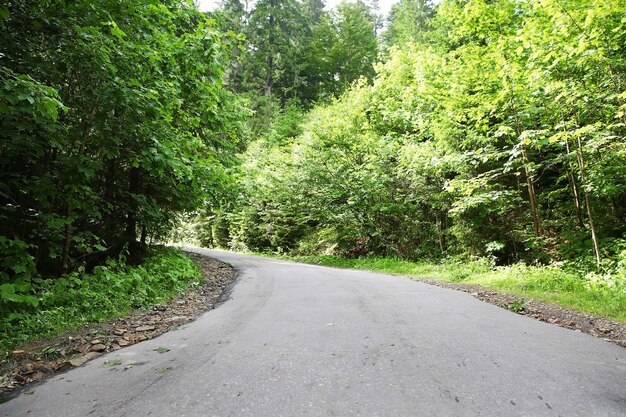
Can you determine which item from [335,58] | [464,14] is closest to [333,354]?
[464,14]

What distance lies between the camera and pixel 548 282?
331 inches

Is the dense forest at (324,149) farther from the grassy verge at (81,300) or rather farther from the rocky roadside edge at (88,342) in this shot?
the rocky roadside edge at (88,342)

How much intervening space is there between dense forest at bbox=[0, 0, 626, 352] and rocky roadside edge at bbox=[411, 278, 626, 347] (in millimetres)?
1634

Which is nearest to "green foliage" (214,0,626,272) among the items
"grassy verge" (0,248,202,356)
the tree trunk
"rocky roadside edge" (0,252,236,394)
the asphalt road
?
the tree trunk

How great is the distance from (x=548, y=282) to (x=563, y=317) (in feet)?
10.4

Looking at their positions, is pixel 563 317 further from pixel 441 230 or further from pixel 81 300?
pixel 441 230

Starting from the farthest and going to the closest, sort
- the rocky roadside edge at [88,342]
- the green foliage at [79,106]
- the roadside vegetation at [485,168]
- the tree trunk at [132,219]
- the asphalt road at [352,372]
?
the tree trunk at [132,219]
the roadside vegetation at [485,168]
the green foliage at [79,106]
the rocky roadside edge at [88,342]
the asphalt road at [352,372]

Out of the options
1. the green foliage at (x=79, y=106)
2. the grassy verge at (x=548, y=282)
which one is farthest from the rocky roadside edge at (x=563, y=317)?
the green foliage at (x=79, y=106)

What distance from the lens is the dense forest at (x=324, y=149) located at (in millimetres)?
5387

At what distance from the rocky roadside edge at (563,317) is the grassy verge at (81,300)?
6.75 metres

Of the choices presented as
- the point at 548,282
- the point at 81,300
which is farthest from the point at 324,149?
the point at 81,300

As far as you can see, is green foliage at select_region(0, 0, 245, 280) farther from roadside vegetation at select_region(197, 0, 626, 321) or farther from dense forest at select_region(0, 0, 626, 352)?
roadside vegetation at select_region(197, 0, 626, 321)

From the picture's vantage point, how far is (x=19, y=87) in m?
3.62

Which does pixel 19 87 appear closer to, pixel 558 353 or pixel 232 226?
pixel 558 353
